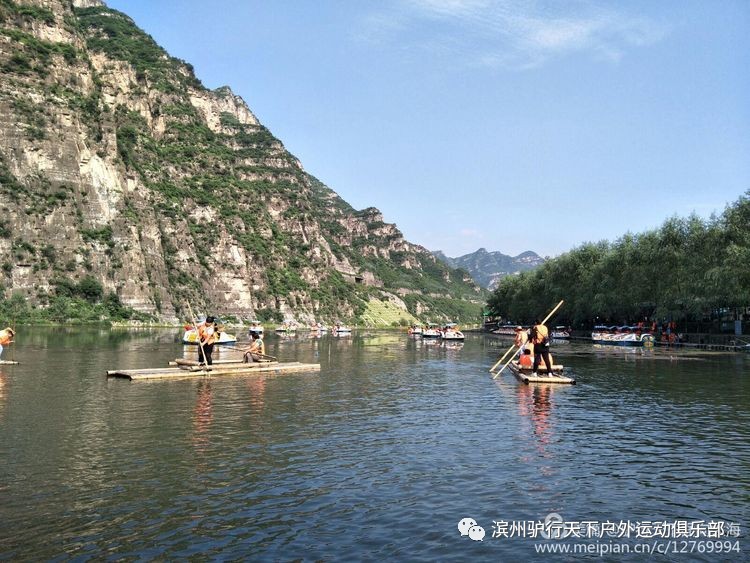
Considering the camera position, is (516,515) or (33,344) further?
(33,344)

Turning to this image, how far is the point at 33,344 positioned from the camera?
65.9m

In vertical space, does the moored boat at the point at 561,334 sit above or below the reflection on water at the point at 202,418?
above

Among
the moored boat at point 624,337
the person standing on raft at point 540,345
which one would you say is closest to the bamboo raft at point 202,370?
the person standing on raft at point 540,345

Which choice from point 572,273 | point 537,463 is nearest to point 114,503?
point 537,463

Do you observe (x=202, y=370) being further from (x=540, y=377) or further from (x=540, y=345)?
(x=540, y=345)

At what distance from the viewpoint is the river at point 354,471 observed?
12289 mm

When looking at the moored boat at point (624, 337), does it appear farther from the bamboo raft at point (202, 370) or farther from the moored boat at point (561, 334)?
the bamboo raft at point (202, 370)

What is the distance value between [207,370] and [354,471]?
24.1m

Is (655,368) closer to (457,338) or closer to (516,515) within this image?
(516,515)

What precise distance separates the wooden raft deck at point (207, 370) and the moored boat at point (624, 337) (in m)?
62.0

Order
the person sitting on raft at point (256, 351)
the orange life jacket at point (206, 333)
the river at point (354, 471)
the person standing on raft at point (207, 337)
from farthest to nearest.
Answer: the person sitting on raft at point (256, 351)
the orange life jacket at point (206, 333)
the person standing on raft at point (207, 337)
the river at point (354, 471)

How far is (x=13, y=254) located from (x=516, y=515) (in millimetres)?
132096

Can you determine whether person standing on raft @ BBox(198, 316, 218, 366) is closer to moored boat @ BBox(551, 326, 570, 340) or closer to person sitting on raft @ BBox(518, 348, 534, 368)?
person sitting on raft @ BBox(518, 348, 534, 368)

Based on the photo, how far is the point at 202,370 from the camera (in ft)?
127
